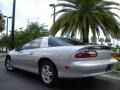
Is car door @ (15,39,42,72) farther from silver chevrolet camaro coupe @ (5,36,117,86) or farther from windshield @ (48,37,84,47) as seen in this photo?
windshield @ (48,37,84,47)

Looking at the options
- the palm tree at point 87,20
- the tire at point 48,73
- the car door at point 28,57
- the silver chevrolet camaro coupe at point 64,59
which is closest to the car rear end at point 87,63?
the silver chevrolet camaro coupe at point 64,59

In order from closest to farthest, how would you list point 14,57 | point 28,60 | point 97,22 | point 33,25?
point 28,60 → point 14,57 → point 97,22 → point 33,25

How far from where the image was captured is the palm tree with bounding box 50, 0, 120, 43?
1289 cm

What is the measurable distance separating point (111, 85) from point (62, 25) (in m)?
6.55

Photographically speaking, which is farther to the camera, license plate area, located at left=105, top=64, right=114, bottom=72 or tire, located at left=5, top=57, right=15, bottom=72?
tire, located at left=5, top=57, right=15, bottom=72

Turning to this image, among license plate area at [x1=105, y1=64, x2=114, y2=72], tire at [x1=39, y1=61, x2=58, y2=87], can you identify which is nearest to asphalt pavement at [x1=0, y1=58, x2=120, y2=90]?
tire at [x1=39, y1=61, x2=58, y2=87]

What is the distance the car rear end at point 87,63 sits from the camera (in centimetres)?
623

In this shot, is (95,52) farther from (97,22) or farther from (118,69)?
(97,22)

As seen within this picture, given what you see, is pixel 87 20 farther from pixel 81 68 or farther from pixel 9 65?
pixel 81 68

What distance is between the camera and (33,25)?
43.4 metres

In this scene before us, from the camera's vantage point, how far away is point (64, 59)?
6.48 metres

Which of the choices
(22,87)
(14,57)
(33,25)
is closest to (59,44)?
(22,87)

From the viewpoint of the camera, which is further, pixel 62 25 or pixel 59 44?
pixel 62 25

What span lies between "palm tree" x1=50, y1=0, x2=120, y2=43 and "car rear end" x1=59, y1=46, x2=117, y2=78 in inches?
239
